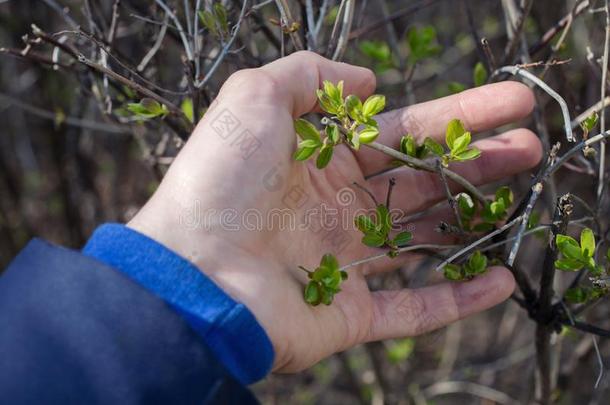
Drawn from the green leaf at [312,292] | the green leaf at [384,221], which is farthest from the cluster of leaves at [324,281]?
the green leaf at [384,221]

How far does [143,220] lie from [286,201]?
0.34 m

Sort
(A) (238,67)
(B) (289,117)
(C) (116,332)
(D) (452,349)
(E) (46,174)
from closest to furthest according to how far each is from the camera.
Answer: (C) (116,332)
(B) (289,117)
(A) (238,67)
(D) (452,349)
(E) (46,174)

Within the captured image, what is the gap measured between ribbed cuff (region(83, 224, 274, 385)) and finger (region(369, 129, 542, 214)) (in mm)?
594

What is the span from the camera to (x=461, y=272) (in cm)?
163

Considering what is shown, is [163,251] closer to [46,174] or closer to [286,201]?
[286,201]

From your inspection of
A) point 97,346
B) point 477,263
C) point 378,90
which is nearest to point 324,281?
point 477,263

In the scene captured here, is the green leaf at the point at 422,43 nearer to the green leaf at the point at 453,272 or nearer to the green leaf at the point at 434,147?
the green leaf at the point at 434,147

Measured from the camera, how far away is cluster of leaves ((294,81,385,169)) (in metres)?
1.32

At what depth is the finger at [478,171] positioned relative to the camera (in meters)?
1.76

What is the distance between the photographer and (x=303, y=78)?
1.54 m

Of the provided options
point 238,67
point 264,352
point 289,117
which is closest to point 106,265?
point 264,352

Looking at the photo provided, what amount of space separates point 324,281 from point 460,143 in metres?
0.42

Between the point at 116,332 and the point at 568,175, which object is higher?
the point at 116,332

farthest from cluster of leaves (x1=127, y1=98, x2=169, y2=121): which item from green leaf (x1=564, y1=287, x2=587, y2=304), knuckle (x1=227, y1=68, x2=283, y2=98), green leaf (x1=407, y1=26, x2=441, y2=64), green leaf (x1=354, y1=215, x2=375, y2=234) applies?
green leaf (x1=564, y1=287, x2=587, y2=304)
